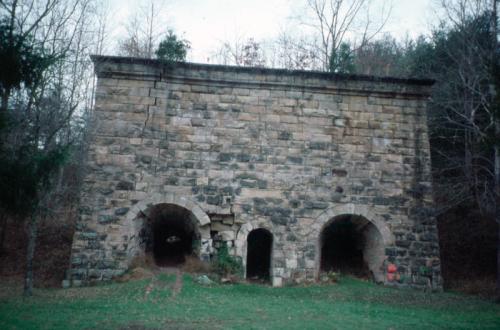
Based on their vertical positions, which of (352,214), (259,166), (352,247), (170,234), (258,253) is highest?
(259,166)

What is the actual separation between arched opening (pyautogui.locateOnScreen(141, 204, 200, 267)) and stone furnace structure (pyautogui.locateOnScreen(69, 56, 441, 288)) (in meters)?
0.10

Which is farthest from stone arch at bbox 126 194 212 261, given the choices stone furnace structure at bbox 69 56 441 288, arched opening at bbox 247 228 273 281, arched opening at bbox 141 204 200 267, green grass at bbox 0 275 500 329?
arched opening at bbox 247 228 273 281

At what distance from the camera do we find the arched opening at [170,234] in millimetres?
10539

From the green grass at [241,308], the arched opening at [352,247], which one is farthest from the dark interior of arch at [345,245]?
the green grass at [241,308]

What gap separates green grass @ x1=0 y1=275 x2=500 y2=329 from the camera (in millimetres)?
6305

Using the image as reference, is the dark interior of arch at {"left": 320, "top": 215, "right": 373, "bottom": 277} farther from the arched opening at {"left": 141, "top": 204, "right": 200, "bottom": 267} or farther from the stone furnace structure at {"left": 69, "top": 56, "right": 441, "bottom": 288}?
the arched opening at {"left": 141, "top": 204, "right": 200, "bottom": 267}

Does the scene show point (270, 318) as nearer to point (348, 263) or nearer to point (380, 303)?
point (380, 303)

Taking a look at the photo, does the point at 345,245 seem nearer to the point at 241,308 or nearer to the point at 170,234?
the point at 170,234

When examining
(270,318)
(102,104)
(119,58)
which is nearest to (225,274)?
(270,318)

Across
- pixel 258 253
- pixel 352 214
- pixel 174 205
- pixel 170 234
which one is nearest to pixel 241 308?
pixel 174 205

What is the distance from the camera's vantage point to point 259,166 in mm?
10453

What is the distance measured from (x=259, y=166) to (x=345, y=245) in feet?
13.9

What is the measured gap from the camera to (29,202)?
630cm

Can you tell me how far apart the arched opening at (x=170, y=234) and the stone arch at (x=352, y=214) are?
301cm
